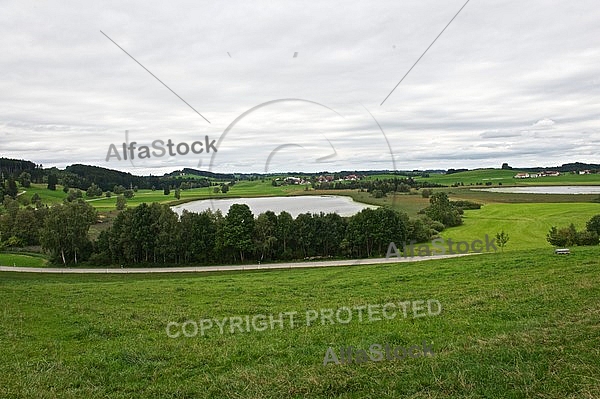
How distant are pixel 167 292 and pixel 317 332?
40.5 ft

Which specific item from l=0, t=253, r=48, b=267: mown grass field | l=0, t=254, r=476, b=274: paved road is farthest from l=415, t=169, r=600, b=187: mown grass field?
l=0, t=253, r=48, b=267: mown grass field

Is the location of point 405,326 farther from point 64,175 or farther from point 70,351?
point 64,175

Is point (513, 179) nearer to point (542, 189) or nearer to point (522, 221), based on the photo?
point (542, 189)

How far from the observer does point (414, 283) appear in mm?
19562

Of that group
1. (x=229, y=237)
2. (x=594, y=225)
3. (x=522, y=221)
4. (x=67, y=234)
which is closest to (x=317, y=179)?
(x=229, y=237)

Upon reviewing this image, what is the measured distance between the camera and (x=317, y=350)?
8.94 metres

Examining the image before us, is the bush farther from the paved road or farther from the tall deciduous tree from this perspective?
the tall deciduous tree

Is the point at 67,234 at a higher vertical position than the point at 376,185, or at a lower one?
lower

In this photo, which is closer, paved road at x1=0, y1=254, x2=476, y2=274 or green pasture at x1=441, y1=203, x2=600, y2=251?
paved road at x1=0, y1=254, x2=476, y2=274

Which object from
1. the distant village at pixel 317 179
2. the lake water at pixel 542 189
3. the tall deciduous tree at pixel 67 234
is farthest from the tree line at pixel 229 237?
the lake water at pixel 542 189

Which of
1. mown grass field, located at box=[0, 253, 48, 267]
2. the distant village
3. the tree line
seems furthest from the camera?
mown grass field, located at box=[0, 253, 48, 267]

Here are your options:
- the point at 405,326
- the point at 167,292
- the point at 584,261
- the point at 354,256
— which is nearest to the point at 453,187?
the point at 354,256

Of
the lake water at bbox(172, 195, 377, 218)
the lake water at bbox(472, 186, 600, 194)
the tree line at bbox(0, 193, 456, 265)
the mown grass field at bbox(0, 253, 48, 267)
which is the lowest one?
the mown grass field at bbox(0, 253, 48, 267)

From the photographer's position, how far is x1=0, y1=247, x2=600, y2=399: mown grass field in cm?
679
